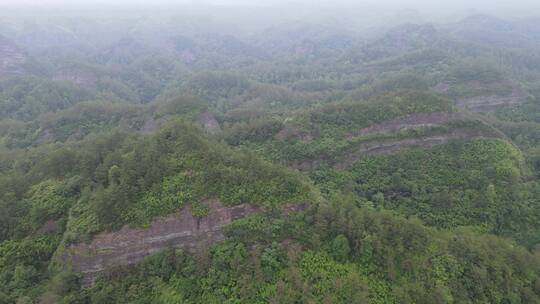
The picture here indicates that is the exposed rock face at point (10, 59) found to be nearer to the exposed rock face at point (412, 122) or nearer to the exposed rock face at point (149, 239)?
the exposed rock face at point (149, 239)

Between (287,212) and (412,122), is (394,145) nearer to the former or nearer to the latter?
(412,122)

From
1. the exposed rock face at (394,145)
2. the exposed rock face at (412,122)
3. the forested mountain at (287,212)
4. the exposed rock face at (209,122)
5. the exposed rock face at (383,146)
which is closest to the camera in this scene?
the forested mountain at (287,212)

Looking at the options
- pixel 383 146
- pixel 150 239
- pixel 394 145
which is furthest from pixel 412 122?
pixel 150 239

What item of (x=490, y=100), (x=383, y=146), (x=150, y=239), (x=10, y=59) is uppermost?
(x=150, y=239)

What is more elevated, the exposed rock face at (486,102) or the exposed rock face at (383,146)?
the exposed rock face at (383,146)

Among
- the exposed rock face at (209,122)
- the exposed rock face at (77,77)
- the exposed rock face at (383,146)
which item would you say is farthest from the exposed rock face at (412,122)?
the exposed rock face at (77,77)

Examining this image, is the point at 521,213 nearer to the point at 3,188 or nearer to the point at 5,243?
the point at 5,243

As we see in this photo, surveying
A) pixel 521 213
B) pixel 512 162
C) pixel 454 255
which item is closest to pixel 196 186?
pixel 454 255
